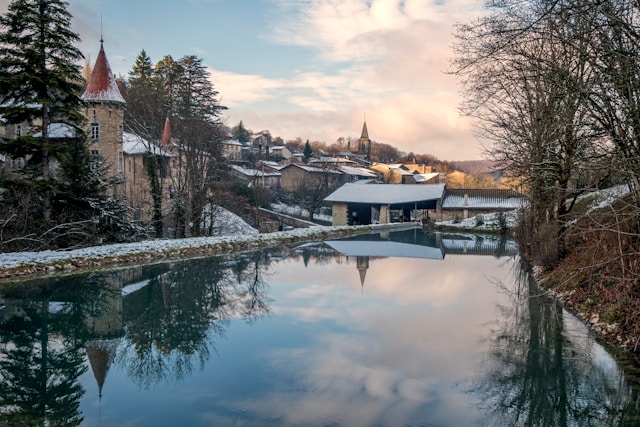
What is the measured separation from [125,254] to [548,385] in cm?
1414

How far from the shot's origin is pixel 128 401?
6.21 meters

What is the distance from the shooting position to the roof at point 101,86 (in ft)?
89.8

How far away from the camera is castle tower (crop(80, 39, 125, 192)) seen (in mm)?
27531

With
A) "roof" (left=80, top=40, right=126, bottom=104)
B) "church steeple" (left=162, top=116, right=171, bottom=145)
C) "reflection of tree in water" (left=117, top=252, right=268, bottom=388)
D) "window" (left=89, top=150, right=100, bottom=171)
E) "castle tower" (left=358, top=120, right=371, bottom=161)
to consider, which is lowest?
"reflection of tree in water" (left=117, top=252, right=268, bottom=388)

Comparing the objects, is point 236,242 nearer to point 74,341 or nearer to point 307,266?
point 307,266

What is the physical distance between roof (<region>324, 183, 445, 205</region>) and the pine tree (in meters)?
23.6

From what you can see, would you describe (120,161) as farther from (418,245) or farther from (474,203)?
(474,203)

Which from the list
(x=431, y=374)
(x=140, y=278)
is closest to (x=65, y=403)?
(x=431, y=374)

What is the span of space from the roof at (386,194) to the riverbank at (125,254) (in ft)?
45.5

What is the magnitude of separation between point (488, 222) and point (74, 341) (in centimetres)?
3048

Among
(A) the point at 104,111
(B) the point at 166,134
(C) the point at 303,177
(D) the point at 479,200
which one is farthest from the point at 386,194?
(A) the point at 104,111

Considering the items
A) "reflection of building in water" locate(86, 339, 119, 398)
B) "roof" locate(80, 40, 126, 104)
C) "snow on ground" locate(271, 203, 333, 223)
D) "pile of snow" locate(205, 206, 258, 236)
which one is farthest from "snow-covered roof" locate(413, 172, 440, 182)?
"reflection of building in water" locate(86, 339, 119, 398)

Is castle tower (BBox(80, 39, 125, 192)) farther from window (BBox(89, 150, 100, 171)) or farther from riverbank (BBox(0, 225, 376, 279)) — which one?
riverbank (BBox(0, 225, 376, 279))

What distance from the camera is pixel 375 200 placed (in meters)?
39.2
